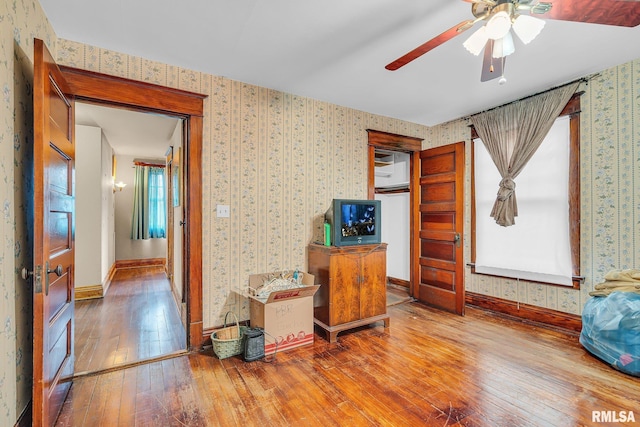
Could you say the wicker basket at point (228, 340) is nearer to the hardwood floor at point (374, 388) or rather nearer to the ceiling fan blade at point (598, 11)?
the hardwood floor at point (374, 388)

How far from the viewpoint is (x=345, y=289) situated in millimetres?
2994

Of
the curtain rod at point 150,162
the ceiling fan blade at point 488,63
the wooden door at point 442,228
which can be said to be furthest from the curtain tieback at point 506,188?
the curtain rod at point 150,162

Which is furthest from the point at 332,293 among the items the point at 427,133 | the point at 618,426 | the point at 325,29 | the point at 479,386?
the point at 427,133

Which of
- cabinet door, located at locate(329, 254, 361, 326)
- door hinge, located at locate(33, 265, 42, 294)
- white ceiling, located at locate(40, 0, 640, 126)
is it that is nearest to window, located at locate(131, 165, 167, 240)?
white ceiling, located at locate(40, 0, 640, 126)

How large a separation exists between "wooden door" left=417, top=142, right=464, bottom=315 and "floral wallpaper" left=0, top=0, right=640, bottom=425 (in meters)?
0.59

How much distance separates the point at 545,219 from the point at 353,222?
212cm

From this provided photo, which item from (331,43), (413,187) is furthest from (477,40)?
(413,187)

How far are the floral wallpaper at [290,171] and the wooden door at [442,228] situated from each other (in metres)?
0.59

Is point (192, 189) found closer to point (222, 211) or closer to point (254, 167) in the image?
point (222, 211)

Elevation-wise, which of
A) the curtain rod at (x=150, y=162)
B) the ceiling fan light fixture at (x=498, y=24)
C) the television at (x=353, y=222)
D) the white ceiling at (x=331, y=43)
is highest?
the white ceiling at (x=331, y=43)

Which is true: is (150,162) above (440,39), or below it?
above

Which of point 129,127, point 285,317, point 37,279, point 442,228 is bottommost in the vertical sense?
point 285,317

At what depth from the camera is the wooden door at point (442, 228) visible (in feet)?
12.1

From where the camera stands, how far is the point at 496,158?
3.64m
